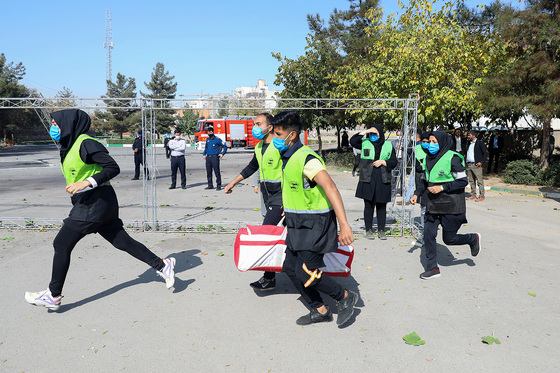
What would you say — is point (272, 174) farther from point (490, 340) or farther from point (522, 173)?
point (522, 173)

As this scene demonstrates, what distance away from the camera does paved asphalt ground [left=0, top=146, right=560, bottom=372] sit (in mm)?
3670

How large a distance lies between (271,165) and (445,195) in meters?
2.18

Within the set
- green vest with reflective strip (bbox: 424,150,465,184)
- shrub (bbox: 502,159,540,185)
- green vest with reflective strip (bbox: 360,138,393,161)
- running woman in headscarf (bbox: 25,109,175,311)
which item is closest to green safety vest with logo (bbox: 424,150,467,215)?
green vest with reflective strip (bbox: 424,150,465,184)

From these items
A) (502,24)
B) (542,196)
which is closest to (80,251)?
(542,196)

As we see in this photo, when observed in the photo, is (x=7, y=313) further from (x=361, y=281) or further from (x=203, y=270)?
(x=361, y=281)

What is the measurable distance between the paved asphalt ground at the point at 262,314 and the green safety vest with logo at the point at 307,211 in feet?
2.86

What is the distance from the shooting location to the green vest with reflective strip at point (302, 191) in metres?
3.85

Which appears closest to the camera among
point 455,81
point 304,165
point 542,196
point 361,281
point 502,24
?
point 304,165

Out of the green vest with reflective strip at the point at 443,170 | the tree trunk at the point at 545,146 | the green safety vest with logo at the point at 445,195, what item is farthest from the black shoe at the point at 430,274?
the tree trunk at the point at 545,146

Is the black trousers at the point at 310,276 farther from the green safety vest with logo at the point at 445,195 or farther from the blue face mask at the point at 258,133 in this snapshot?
the green safety vest with logo at the point at 445,195

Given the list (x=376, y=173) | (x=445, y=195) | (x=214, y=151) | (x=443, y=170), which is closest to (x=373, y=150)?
(x=376, y=173)

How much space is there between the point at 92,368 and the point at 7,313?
1.61 metres

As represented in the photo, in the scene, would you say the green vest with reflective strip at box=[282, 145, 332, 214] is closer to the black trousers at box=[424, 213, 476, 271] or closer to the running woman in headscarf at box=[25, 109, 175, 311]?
the running woman in headscarf at box=[25, 109, 175, 311]

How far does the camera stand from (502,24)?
1595cm
